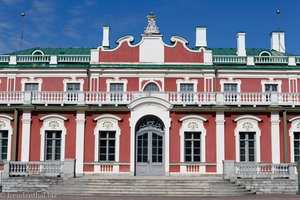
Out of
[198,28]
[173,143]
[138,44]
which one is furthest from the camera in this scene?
[198,28]

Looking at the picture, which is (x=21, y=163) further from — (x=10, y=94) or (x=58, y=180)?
(x=10, y=94)

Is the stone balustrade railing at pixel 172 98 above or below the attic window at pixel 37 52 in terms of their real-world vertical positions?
below

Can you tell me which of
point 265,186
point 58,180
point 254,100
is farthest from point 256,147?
point 58,180

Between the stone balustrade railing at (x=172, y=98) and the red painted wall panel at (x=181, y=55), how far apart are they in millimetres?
3653

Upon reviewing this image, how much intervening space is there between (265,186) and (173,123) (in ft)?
→ 23.0

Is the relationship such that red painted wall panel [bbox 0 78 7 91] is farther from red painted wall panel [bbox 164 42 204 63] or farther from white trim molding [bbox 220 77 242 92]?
white trim molding [bbox 220 77 242 92]

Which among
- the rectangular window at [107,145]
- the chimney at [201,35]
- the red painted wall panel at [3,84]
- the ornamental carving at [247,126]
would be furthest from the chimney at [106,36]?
the ornamental carving at [247,126]

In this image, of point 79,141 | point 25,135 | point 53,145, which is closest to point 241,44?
point 79,141

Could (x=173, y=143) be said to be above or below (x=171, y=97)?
below

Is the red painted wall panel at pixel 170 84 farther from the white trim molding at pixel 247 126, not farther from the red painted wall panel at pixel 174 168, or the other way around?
the red painted wall panel at pixel 174 168

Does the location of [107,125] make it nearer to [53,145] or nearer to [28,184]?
[53,145]

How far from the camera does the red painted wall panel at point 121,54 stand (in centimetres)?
3052

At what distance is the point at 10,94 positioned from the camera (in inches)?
1101

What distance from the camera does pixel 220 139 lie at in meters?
27.3
